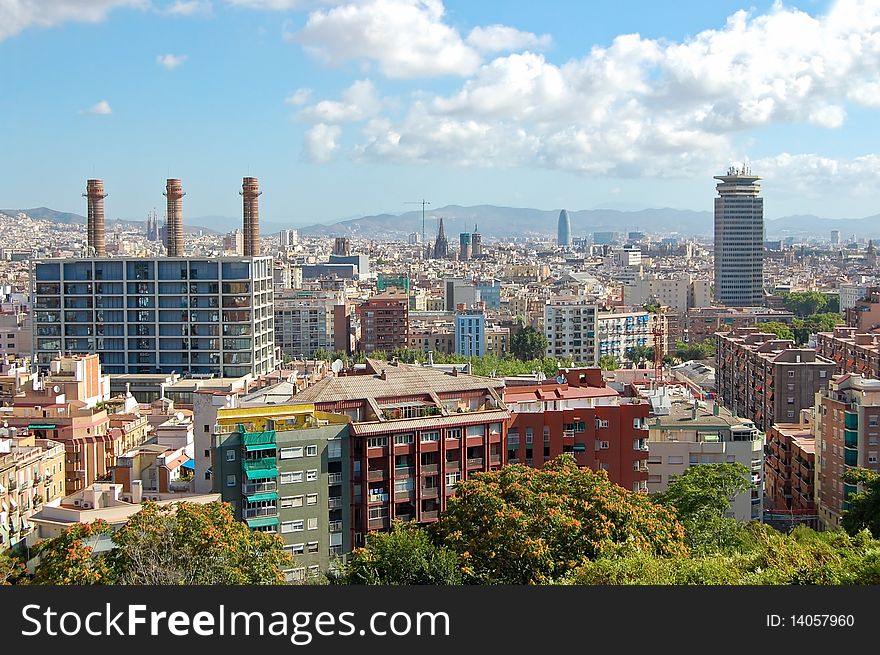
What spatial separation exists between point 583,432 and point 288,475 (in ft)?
13.4

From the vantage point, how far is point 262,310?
2972cm

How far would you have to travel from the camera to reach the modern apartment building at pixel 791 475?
61.1ft

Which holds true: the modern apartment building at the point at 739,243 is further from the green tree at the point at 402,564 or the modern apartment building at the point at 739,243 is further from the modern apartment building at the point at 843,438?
the green tree at the point at 402,564

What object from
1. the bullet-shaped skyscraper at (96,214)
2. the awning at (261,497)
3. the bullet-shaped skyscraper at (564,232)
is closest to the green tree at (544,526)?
the awning at (261,497)

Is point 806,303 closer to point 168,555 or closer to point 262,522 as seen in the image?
point 262,522

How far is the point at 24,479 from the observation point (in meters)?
14.8

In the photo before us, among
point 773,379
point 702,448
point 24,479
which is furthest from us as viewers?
point 773,379

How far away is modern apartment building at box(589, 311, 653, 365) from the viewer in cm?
4300

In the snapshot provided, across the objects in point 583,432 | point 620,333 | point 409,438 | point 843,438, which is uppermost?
point 409,438

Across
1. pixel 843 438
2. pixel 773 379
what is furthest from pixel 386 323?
pixel 843 438

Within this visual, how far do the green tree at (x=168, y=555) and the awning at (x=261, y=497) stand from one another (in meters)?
2.90

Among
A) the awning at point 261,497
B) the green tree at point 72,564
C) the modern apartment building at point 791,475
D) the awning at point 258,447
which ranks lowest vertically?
the modern apartment building at point 791,475

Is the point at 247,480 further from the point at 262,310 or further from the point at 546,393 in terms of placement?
the point at 262,310

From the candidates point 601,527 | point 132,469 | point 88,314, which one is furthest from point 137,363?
point 601,527
